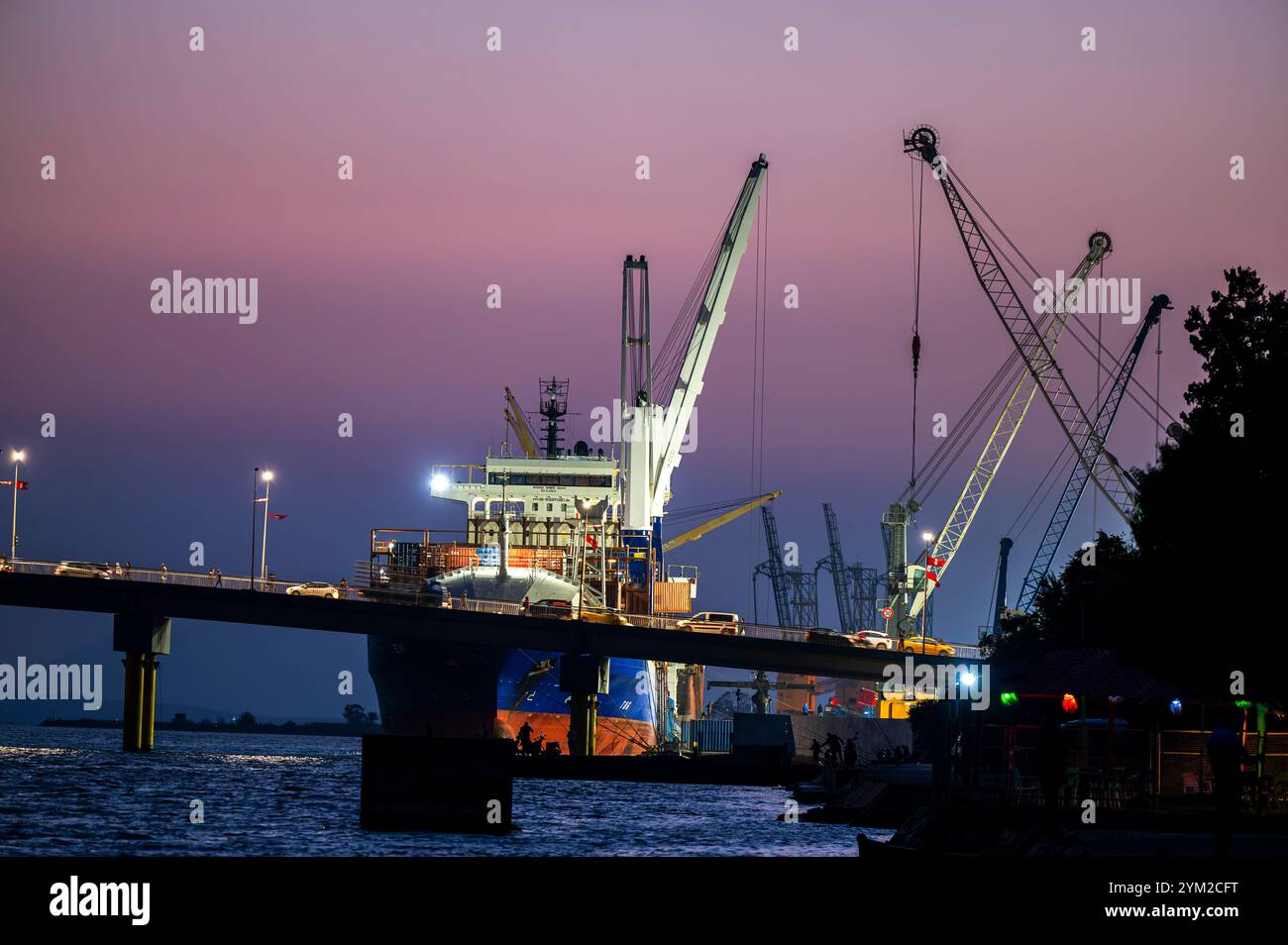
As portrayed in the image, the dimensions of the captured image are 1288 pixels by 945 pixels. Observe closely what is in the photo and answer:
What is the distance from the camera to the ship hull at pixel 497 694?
393 ft

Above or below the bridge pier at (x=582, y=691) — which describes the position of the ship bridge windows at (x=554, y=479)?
above

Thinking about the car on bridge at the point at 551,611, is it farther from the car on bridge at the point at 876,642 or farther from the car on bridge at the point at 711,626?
the car on bridge at the point at 876,642

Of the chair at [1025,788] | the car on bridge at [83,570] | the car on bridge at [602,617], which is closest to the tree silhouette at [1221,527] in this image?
the chair at [1025,788]

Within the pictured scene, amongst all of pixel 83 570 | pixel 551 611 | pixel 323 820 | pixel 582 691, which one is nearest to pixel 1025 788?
pixel 323 820

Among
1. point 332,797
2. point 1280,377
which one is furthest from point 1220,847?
point 332,797

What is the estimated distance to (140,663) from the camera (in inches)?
4395

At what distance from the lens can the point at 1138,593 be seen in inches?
2077

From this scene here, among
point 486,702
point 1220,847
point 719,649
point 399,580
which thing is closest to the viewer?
point 1220,847

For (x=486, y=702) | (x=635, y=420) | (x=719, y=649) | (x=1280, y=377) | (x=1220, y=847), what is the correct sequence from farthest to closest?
(x=635, y=420) < (x=486, y=702) < (x=719, y=649) < (x=1280, y=377) < (x=1220, y=847)

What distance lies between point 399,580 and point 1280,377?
9521 centimetres

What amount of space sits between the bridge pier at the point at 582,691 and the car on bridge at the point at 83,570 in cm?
2862

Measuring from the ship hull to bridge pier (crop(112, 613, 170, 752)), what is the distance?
15.2 m

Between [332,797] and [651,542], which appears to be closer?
[332,797]
